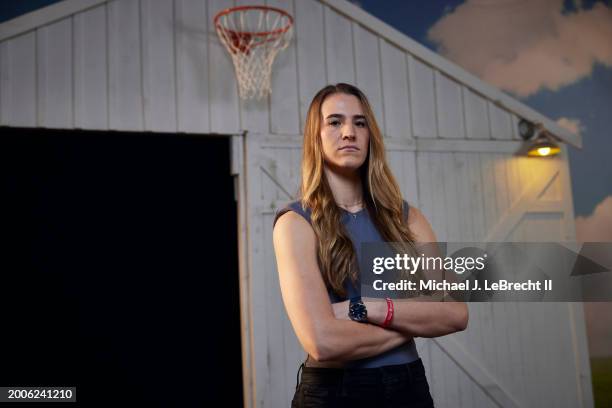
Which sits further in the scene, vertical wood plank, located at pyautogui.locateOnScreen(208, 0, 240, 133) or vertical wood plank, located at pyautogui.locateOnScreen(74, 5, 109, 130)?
vertical wood plank, located at pyautogui.locateOnScreen(208, 0, 240, 133)

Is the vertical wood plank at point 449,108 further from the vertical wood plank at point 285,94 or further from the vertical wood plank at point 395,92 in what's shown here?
the vertical wood plank at point 285,94

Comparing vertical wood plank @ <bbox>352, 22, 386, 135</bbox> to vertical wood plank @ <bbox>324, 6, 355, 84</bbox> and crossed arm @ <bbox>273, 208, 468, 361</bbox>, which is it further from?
crossed arm @ <bbox>273, 208, 468, 361</bbox>

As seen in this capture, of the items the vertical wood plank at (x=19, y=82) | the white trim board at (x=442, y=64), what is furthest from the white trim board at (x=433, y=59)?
the vertical wood plank at (x=19, y=82)

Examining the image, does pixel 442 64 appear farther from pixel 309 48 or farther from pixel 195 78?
pixel 195 78

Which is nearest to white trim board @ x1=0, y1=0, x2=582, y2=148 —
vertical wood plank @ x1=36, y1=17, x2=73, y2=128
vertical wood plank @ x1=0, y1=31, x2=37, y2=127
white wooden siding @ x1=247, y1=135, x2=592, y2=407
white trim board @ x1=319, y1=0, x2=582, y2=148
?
white trim board @ x1=319, y1=0, x2=582, y2=148

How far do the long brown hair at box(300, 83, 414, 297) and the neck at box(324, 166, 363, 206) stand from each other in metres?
0.02

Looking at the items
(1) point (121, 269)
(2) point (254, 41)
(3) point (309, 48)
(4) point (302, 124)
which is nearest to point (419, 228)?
(4) point (302, 124)

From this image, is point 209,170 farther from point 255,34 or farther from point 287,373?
point 287,373

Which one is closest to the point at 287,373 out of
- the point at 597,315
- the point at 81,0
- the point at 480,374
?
the point at 480,374

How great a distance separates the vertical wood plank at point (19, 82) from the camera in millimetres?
3986

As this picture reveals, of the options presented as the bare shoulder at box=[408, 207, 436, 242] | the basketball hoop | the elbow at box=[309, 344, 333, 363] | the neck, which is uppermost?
the basketball hoop

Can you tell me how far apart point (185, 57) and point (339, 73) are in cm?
116

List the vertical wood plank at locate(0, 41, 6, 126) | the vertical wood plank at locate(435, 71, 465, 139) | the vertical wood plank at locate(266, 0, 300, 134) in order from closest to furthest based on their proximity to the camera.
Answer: the vertical wood plank at locate(0, 41, 6, 126)
the vertical wood plank at locate(266, 0, 300, 134)
the vertical wood plank at locate(435, 71, 465, 139)

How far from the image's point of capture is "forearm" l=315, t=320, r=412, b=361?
1.68 meters
